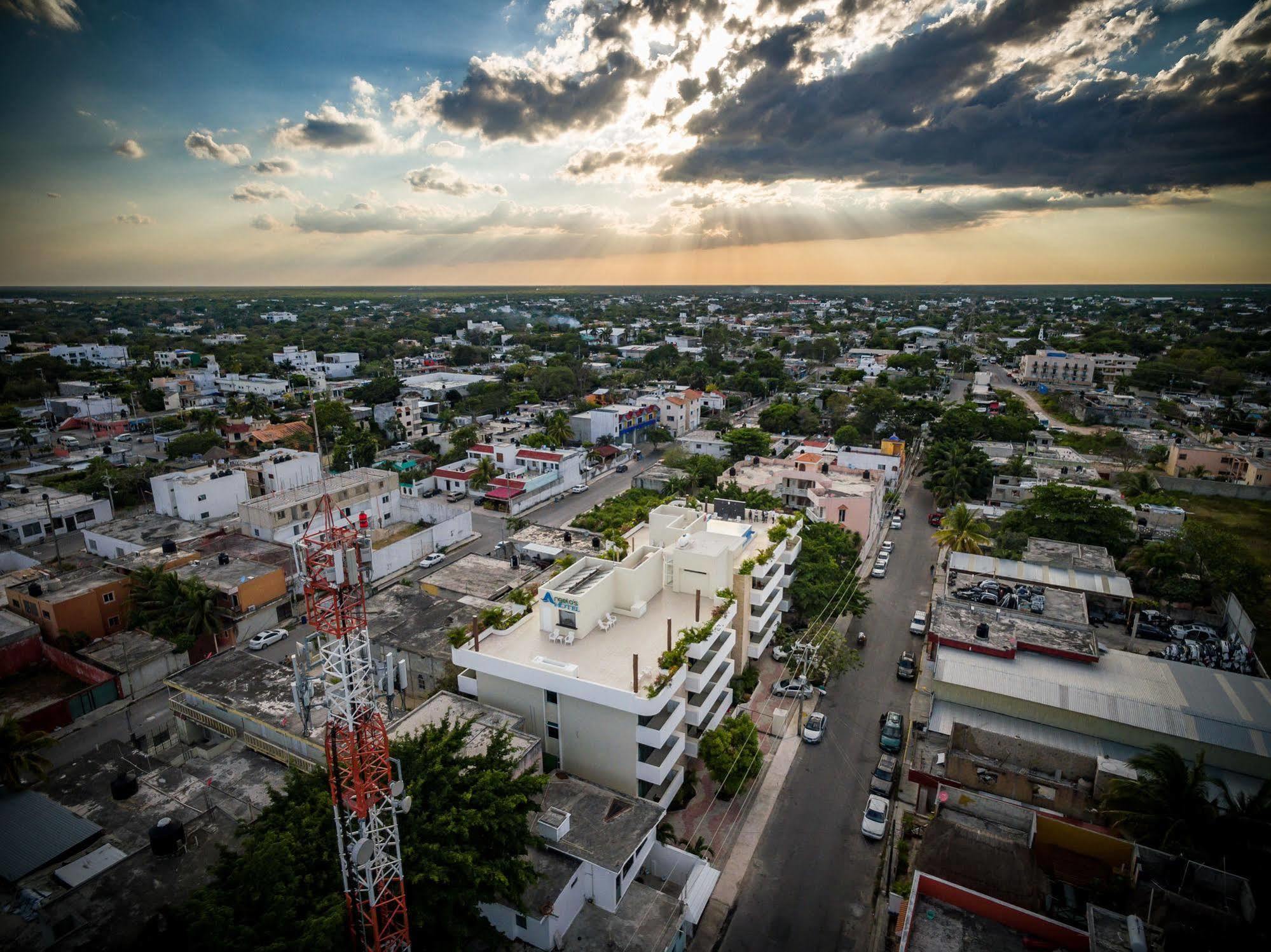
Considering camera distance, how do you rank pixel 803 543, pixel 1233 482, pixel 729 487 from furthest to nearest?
pixel 1233 482, pixel 729 487, pixel 803 543

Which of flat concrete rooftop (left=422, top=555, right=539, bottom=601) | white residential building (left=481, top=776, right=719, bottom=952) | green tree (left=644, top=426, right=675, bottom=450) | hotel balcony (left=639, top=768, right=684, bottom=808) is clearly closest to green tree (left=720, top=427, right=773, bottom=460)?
green tree (left=644, top=426, right=675, bottom=450)

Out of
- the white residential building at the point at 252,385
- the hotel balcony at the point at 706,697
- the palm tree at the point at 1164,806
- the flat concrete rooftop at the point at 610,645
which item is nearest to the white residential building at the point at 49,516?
the flat concrete rooftop at the point at 610,645

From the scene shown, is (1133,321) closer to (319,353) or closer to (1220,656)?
(1220,656)

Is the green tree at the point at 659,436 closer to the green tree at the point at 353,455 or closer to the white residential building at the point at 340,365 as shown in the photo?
the green tree at the point at 353,455

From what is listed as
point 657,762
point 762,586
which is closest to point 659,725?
point 657,762

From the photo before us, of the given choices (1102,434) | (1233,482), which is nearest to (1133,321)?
(1102,434)

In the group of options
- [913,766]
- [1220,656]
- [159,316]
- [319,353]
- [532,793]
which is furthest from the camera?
[159,316]

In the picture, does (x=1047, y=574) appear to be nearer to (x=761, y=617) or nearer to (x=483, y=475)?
(x=761, y=617)

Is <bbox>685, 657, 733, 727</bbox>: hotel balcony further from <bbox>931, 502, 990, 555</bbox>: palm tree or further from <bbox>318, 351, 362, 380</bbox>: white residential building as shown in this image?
<bbox>318, 351, 362, 380</bbox>: white residential building
